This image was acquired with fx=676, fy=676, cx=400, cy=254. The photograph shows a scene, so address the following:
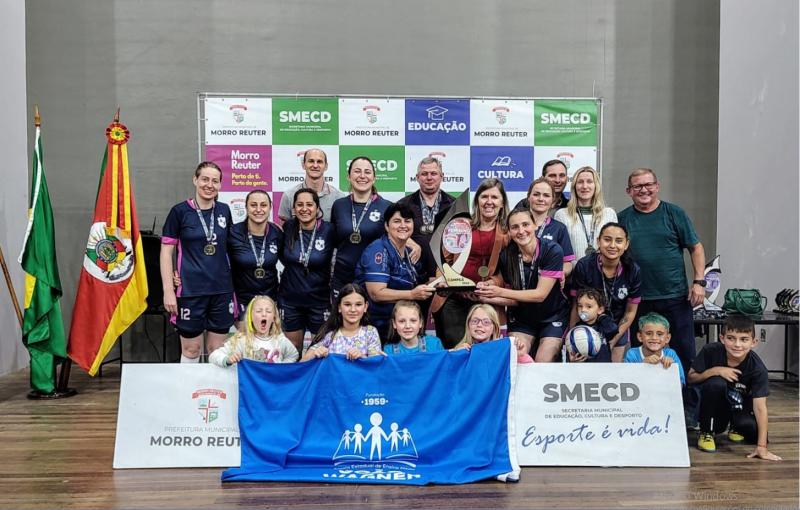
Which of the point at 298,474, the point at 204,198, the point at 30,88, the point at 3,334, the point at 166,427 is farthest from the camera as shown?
the point at 30,88

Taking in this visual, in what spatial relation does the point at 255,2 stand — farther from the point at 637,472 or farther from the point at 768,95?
the point at 637,472

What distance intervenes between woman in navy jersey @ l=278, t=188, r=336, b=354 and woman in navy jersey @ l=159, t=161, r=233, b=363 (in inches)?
16.9

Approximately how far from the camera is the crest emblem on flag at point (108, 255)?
5.51m

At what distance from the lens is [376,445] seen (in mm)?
3535

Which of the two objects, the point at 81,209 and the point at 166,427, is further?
the point at 81,209

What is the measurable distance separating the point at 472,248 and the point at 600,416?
1189 millimetres

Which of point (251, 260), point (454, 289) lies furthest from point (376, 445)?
point (251, 260)

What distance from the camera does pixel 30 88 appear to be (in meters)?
6.98

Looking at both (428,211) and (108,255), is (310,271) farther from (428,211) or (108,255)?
(108,255)

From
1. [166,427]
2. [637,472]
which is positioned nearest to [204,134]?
[166,427]

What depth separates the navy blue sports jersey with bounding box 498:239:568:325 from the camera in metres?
4.00

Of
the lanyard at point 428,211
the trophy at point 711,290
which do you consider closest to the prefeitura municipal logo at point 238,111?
the lanyard at point 428,211

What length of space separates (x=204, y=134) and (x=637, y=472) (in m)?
4.92

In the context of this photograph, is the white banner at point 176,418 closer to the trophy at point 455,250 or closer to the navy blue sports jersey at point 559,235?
the trophy at point 455,250
